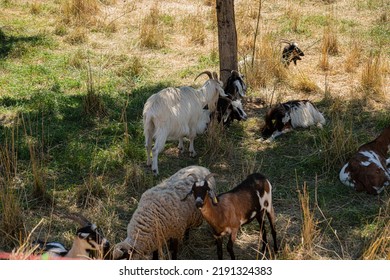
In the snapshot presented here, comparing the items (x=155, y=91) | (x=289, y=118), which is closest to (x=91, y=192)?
(x=289, y=118)

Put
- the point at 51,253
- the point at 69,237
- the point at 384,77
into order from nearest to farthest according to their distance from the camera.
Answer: the point at 51,253 < the point at 69,237 < the point at 384,77

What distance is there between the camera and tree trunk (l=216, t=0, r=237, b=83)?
9.00 meters

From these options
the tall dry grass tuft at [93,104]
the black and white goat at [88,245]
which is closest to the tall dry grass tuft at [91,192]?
the black and white goat at [88,245]

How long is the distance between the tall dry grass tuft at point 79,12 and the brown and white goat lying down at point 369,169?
744cm

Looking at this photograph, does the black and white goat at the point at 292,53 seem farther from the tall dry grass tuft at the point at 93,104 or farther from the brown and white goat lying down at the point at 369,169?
the brown and white goat lying down at the point at 369,169

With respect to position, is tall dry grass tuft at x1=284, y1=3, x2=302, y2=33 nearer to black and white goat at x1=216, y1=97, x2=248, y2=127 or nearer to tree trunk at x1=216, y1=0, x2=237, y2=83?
tree trunk at x1=216, y1=0, x2=237, y2=83

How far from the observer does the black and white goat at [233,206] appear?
5.29 meters

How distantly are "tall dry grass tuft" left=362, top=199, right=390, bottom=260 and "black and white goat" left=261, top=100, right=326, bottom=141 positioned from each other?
90.7 inches

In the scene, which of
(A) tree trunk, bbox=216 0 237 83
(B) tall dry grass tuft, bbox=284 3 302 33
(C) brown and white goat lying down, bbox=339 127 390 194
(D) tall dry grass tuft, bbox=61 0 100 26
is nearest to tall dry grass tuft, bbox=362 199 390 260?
(C) brown and white goat lying down, bbox=339 127 390 194

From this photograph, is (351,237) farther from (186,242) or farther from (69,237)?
(69,237)

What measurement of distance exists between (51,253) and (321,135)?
159 inches

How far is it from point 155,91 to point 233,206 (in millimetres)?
4502

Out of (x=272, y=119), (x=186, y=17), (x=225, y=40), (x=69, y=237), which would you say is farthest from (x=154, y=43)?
(x=69, y=237)

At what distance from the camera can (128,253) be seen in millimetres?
5328
